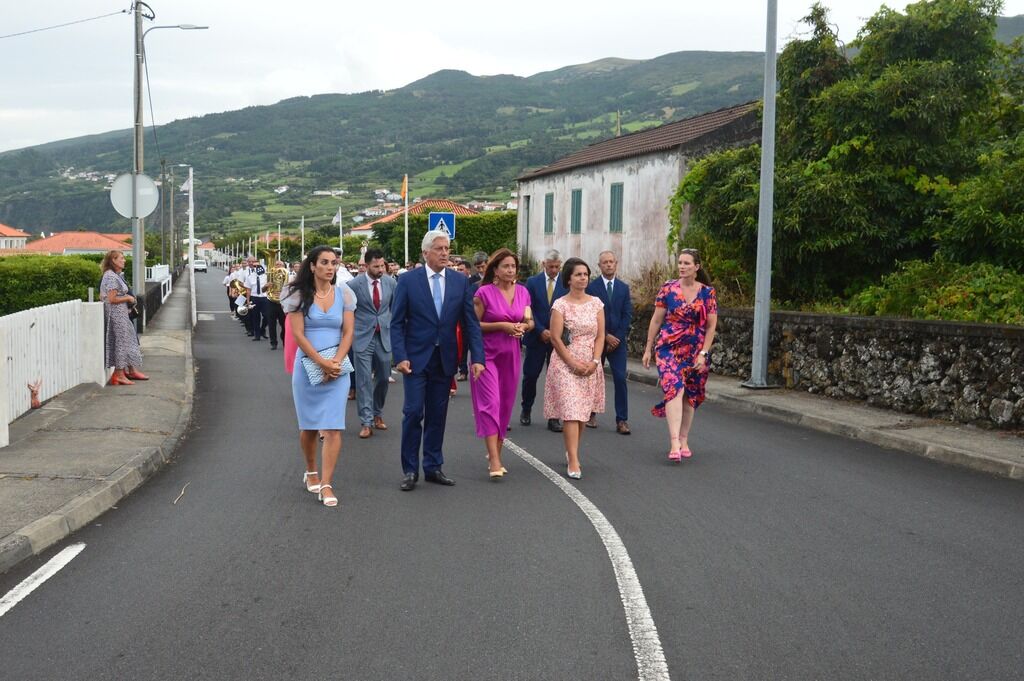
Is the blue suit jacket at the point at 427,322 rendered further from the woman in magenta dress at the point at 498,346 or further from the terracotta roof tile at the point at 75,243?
the terracotta roof tile at the point at 75,243

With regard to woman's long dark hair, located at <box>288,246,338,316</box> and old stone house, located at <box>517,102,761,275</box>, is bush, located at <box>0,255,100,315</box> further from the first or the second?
woman's long dark hair, located at <box>288,246,338,316</box>

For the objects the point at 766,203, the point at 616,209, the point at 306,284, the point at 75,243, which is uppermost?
the point at 616,209

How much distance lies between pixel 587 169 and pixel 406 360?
94.1ft

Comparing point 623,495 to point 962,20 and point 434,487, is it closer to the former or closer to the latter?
point 434,487

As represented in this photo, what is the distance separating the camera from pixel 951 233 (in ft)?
54.5

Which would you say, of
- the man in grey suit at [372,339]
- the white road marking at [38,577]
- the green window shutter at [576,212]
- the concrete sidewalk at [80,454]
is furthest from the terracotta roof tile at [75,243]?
the white road marking at [38,577]

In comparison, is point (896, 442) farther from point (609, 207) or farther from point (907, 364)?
point (609, 207)

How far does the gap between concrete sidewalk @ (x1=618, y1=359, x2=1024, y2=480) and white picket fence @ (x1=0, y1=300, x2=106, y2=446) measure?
831 cm

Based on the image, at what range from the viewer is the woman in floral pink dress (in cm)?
923

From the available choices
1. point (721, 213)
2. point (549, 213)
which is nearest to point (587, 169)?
point (549, 213)

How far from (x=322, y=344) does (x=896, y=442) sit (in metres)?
6.02

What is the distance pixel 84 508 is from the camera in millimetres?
7484

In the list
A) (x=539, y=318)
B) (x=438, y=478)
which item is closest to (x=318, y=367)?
(x=438, y=478)

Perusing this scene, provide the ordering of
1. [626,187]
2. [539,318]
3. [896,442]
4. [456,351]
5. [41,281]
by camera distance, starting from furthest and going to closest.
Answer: [626,187] < [41,281] < [539,318] < [896,442] < [456,351]
